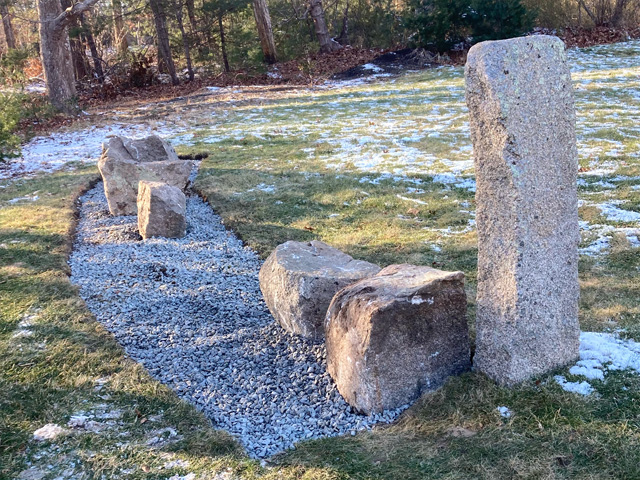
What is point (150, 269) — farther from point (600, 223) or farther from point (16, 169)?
point (16, 169)

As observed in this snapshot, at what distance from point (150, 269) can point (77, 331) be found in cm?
140

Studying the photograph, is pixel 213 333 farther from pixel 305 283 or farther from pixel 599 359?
pixel 599 359

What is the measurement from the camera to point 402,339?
329 cm

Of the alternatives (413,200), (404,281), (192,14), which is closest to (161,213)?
(413,200)

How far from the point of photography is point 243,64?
829 inches

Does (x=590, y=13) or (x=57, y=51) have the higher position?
(x=57, y=51)

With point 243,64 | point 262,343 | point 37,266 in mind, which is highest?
point 243,64

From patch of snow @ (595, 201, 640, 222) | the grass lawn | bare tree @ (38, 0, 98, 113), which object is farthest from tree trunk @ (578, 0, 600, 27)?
patch of snow @ (595, 201, 640, 222)

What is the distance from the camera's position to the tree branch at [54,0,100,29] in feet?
43.7

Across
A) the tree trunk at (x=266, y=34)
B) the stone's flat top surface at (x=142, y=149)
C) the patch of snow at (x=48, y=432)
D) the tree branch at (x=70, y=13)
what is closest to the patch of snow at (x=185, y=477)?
the patch of snow at (x=48, y=432)

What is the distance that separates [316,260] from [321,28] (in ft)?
63.9

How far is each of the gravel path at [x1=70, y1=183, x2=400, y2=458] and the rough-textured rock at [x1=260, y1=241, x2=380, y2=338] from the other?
0.15m


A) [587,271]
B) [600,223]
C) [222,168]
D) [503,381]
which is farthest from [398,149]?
[503,381]

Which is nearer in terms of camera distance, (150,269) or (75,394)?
(75,394)
